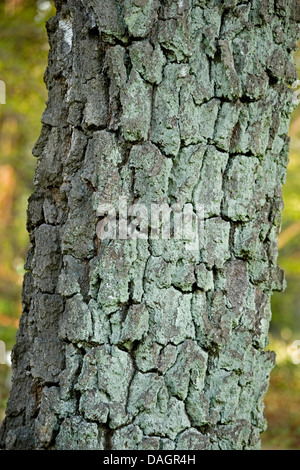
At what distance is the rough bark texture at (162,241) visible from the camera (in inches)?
56.7

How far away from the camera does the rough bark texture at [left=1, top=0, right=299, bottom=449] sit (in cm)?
144

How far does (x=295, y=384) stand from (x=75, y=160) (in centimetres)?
520

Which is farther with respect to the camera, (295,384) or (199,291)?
(295,384)

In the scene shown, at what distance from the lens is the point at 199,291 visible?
58.6 inches

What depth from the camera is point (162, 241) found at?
1.45 metres

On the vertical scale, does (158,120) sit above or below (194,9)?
below

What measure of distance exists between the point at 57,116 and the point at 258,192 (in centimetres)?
74

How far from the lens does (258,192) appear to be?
61.9 inches

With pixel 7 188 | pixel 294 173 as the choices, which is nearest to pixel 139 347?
pixel 294 173
